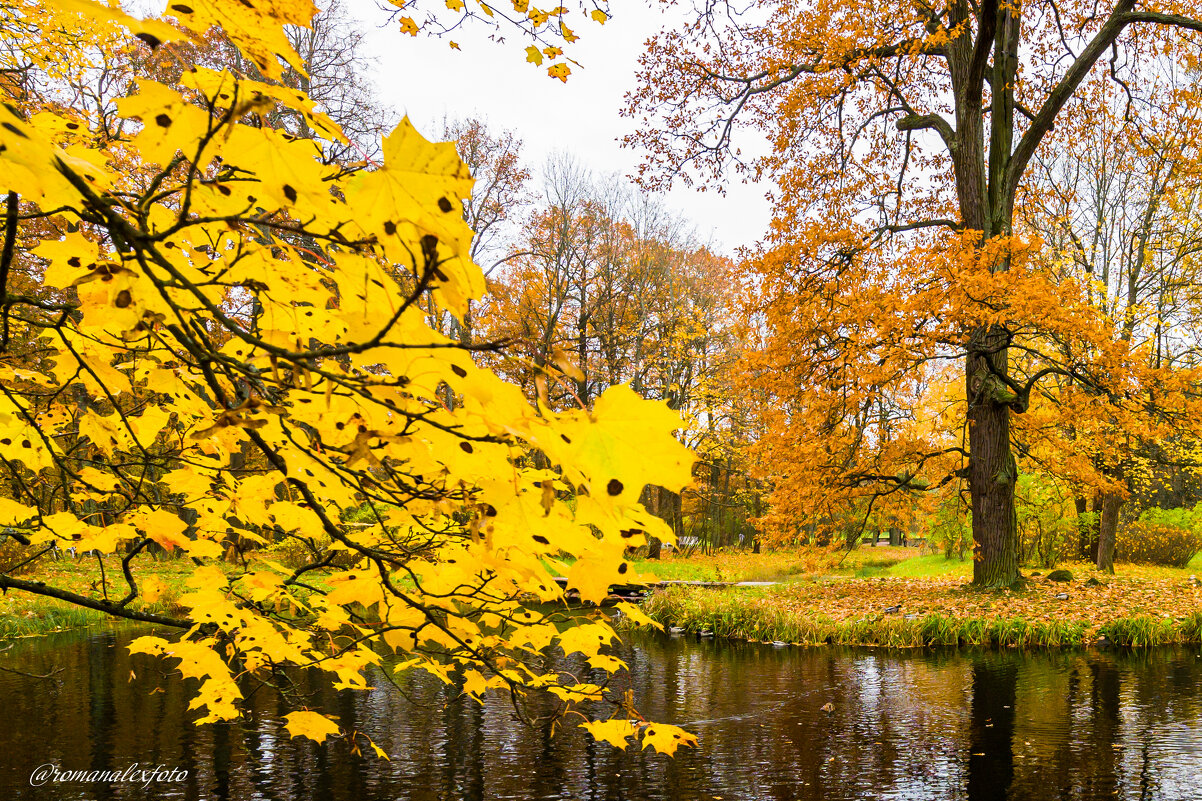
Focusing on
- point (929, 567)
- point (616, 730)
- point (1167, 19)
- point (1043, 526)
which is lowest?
point (929, 567)

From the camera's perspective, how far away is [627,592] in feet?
39.2

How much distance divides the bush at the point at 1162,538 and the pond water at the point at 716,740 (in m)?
12.5

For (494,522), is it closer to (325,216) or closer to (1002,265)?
(325,216)

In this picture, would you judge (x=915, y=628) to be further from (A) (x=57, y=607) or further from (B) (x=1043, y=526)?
(A) (x=57, y=607)

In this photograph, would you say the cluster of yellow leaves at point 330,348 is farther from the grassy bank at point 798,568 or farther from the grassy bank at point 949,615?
the grassy bank at point 798,568

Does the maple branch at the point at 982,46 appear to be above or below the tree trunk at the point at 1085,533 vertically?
above

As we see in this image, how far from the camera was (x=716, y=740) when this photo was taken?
530cm

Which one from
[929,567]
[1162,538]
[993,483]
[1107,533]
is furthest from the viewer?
[929,567]

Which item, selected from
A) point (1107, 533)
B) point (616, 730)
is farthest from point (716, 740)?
point (1107, 533)

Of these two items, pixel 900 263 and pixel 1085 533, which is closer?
pixel 900 263

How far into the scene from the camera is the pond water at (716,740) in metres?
4.39

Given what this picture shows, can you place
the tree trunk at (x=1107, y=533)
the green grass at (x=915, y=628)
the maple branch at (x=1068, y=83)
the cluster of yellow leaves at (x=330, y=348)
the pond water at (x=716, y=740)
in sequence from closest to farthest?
the cluster of yellow leaves at (x=330, y=348), the pond water at (x=716, y=740), the green grass at (x=915, y=628), the maple branch at (x=1068, y=83), the tree trunk at (x=1107, y=533)

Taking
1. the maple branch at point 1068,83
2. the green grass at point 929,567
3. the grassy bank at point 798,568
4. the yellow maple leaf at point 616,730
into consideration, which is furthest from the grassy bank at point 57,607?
the green grass at point 929,567

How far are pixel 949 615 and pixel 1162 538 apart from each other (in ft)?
41.5
